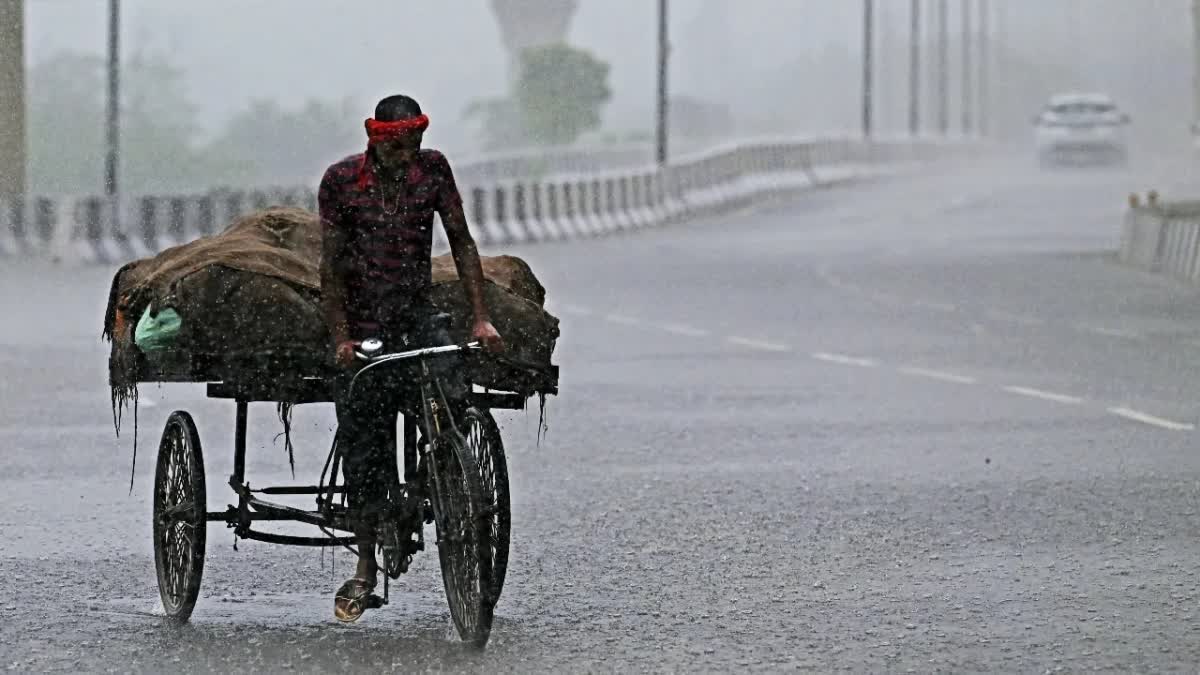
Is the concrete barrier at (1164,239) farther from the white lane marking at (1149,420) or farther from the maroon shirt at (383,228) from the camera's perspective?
the maroon shirt at (383,228)

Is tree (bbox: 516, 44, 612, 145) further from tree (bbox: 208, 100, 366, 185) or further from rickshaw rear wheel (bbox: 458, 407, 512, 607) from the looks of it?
rickshaw rear wheel (bbox: 458, 407, 512, 607)

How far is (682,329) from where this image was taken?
20.8 metres

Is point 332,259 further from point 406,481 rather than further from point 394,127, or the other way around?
point 406,481

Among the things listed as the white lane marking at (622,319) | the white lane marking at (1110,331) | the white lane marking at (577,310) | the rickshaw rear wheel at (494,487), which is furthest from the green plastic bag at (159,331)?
the white lane marking at (577,310)

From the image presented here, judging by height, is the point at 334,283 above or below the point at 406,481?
above

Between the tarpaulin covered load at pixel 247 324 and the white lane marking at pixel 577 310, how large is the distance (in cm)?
1463

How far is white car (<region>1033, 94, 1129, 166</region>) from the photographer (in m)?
67.9

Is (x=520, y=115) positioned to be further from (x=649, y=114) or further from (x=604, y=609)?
(x=604, y=609)

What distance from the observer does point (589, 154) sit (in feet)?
247

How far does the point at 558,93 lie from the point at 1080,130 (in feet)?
118

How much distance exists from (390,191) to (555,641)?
4.51 ft

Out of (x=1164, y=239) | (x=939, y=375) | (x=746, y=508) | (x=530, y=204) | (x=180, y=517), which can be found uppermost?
(x=530, y=204)

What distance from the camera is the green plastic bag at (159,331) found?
7.56 metres

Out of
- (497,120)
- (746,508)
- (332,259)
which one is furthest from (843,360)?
(497,120)
